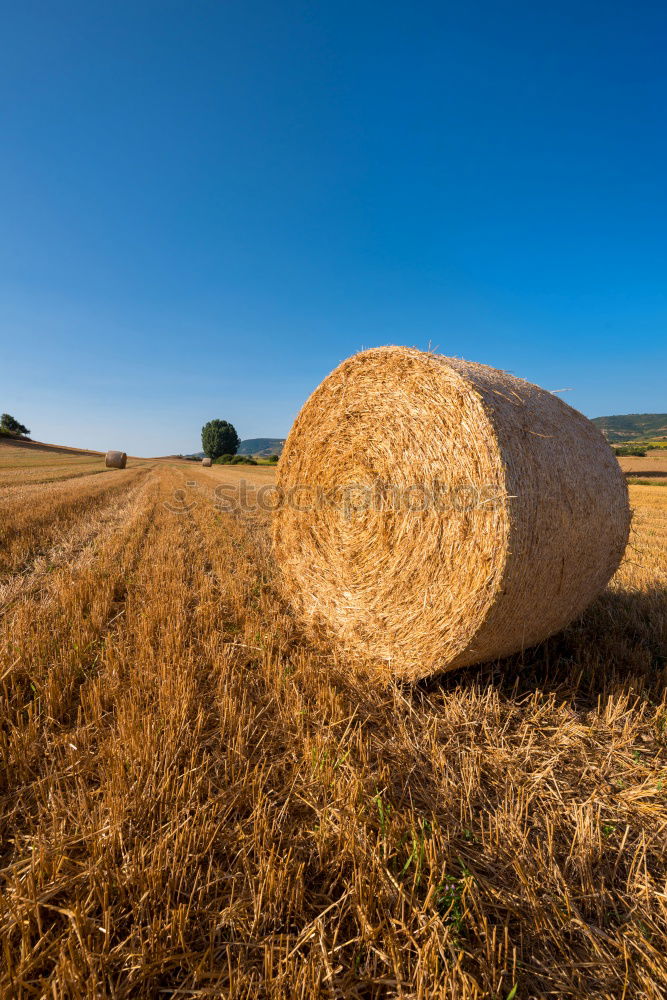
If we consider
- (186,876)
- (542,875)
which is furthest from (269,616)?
(542,875)

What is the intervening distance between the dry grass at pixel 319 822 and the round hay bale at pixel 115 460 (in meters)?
39.8

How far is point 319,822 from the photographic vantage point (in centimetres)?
192

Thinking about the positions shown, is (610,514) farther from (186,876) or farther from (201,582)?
(201,582)

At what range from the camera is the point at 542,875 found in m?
1.73

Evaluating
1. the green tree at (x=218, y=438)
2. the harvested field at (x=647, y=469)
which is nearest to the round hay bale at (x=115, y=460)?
the harvested field at (x=647, y=469)

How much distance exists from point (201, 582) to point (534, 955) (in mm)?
4522

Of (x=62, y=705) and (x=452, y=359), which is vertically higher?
(x=452, y=359)

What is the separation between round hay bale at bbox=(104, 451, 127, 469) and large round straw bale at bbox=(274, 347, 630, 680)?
3994cm

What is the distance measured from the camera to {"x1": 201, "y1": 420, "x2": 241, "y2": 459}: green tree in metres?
90.0

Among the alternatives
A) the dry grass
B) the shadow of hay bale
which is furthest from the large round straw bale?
the dry grass

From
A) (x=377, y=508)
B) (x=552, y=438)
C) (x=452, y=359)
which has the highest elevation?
(x=452, y=359)

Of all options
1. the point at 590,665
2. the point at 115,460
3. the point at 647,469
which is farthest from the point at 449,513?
the point at 115,460

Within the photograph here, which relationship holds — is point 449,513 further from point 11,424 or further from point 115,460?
point 11,424

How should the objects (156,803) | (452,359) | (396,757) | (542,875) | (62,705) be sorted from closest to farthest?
(542,875) → (156,803) → (396,757) → (62,705) → (452,359)
